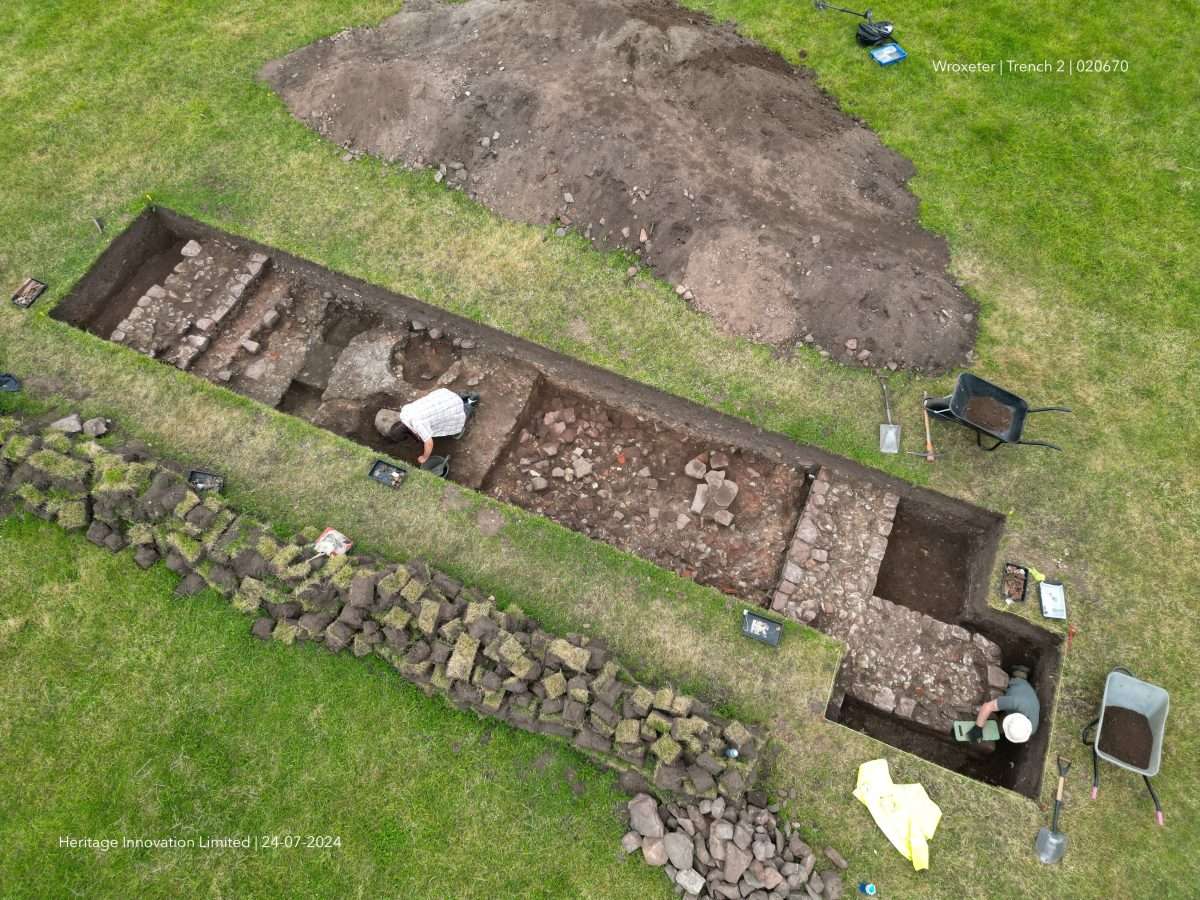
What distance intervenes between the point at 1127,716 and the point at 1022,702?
1.10m

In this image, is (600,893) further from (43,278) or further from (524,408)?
(43,278)

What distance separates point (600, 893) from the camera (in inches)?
278

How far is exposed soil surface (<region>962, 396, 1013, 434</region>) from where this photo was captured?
358 inches

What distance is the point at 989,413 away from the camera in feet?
30.1

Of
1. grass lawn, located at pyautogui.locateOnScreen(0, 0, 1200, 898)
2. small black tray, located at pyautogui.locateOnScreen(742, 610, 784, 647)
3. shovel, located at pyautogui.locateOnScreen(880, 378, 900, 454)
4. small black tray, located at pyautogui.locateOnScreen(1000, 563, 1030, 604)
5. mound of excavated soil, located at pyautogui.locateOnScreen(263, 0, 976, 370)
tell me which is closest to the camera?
grass lawn, located at pyautogui.locateOnScreen(0, 0, 1200, 898)

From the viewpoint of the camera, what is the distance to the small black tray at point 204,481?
28.5 feet

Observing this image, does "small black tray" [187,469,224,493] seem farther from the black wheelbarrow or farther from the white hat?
the white hat

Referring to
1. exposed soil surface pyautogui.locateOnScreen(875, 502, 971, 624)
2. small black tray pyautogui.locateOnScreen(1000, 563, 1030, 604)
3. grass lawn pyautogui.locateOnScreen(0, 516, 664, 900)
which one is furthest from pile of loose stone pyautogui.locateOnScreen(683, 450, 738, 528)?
grass lawn pyautogui.locateOnScreen(0, 516, 664, 900)

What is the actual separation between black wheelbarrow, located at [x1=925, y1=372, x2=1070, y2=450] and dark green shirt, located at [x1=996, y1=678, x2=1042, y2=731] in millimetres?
3091

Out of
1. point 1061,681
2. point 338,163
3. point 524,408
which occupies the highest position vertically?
point 338,163

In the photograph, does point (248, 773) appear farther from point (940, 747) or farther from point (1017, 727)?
point (1017, 727)

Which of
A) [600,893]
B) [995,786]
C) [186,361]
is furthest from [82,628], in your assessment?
[995,786]

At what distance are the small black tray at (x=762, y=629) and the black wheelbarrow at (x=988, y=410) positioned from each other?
12.3ft

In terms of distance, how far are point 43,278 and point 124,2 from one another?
22.5 feet
